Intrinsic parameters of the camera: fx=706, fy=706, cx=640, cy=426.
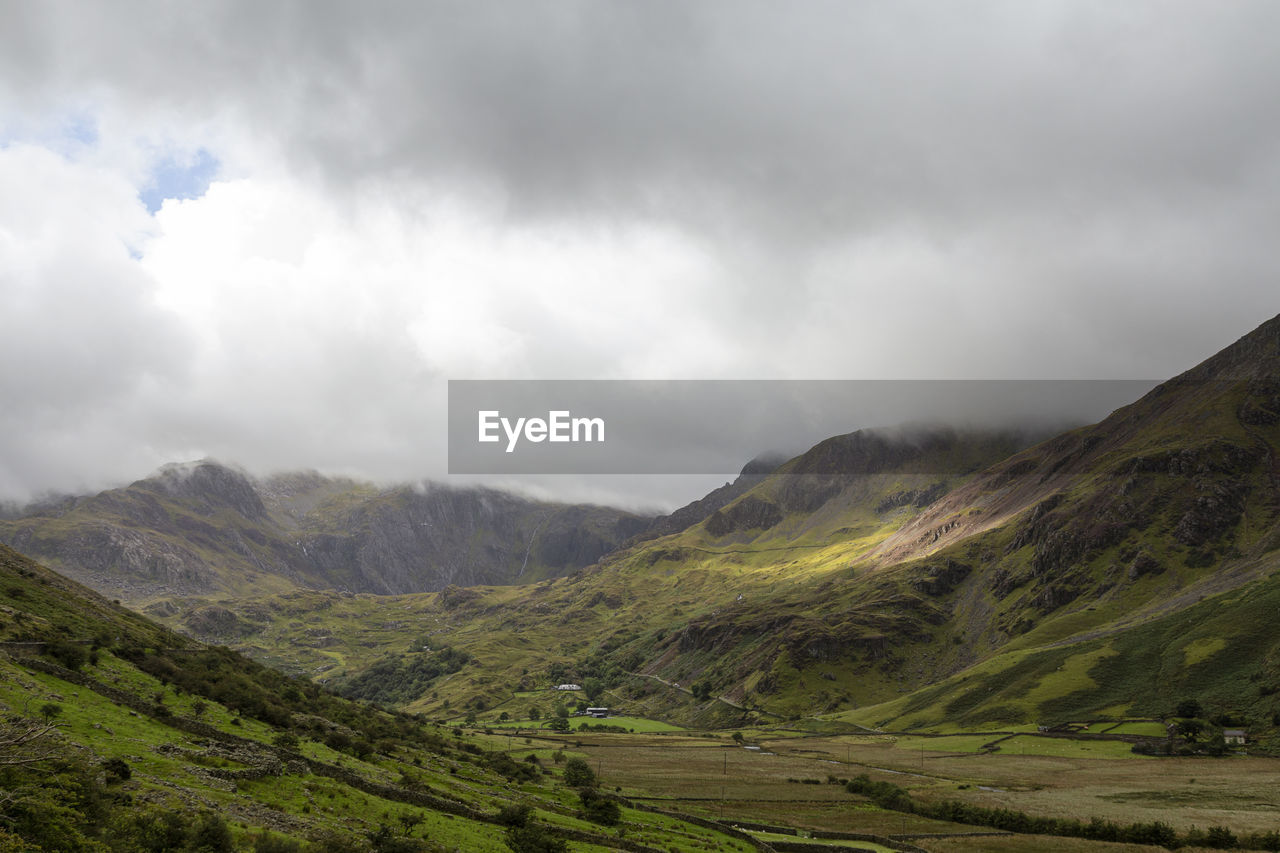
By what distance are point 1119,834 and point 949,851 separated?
19787 millimetres

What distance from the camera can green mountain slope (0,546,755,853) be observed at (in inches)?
1291

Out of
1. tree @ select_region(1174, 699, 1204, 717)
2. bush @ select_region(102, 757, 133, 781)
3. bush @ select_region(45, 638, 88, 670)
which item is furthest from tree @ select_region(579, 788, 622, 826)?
tree @ select_region(1174, 699, 1204, 717)

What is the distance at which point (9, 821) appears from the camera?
1089 inches

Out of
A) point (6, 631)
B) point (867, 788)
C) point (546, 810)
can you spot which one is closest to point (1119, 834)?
point (867, 788)

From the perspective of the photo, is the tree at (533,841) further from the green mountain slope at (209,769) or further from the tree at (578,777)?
the tree at (578,777)

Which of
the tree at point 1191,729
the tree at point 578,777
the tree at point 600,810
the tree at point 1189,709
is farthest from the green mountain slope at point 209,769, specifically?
the tree at point 1189,709

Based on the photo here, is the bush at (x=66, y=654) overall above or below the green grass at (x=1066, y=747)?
above

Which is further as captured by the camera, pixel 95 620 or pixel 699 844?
pixel 95 620

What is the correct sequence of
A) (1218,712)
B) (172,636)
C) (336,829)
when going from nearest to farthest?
(336,829) → (172,636) → (1218,712)

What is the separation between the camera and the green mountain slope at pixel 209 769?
108 feet

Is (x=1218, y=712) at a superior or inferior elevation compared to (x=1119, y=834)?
inferior

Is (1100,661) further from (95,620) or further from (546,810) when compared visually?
(95,620)

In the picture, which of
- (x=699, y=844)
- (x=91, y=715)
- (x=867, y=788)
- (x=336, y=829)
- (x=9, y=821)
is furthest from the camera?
(x=867, y=788)

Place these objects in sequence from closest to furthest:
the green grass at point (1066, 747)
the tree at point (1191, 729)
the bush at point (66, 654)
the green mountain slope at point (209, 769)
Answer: the green mountain slope at point (209, 769) → the bush at point (66, 654) → the tree at point (1191, 729) → the green grass at point (1066, 747)
